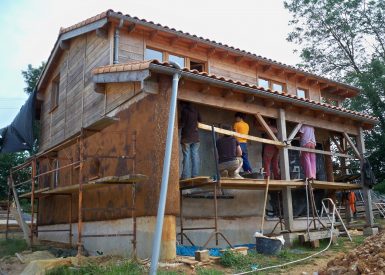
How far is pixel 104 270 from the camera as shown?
715 centimetres

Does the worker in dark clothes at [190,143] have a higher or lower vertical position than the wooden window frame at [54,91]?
lower

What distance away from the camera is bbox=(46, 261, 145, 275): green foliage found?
6949 millimetres

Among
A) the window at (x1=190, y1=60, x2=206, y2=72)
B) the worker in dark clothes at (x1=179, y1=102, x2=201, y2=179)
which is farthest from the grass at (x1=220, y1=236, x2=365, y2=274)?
the window at (x1=190, y1=60, x2=206, y2=72)

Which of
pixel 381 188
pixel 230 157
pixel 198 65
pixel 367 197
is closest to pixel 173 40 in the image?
pixel 198 65

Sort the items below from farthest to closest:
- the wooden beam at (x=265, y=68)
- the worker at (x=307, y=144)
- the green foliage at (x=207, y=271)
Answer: the wooden beam at (x=265, y=68), the worker at (x=307, y=144), the green foliage at (x=207, y=271)

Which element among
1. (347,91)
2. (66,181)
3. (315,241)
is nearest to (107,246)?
(66,181)

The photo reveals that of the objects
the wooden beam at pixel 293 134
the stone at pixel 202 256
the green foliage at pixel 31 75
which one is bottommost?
the stone at pixel 202 256

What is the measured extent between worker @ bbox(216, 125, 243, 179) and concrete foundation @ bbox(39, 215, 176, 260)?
2.26 m

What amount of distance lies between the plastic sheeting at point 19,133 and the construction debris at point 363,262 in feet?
37.8

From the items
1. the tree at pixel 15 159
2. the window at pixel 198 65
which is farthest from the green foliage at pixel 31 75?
the window at pixel 198 65

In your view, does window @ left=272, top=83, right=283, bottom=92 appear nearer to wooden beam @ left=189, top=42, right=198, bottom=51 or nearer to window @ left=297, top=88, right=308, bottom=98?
window @ left=297, top=88, right=308, bottom=98

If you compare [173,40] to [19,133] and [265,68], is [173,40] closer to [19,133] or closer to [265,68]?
[265,68]

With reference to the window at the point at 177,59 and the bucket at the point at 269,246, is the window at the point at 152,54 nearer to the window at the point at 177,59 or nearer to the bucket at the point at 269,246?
the window at the point at 177,59

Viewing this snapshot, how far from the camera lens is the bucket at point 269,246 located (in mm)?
8656
